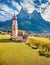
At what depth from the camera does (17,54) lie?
427cm

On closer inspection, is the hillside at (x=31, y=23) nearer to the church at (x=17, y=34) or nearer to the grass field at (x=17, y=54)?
the church at (x=17, y=34)

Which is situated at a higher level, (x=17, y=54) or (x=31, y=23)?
(x=31, y=23)

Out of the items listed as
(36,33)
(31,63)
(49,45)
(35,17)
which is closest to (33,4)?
(35,17)

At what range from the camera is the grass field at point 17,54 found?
4.18m

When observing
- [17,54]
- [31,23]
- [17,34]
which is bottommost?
[17,54]

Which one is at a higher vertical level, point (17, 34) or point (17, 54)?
point (17, 34)

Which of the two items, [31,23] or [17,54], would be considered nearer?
[17,54]

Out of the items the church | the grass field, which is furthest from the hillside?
the grass field

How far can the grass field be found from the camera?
4180 mm

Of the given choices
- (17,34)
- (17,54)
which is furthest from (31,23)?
(17,54)

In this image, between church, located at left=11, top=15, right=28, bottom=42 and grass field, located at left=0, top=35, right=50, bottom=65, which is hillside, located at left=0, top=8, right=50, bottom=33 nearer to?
church, located at left=11, top=15, right=28, bottom=42

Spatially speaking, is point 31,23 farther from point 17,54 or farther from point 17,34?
point 17,54

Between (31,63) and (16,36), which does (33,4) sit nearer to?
(16,36)

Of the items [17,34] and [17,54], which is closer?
[17,54]
